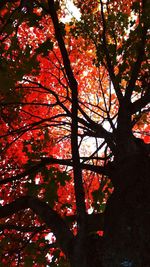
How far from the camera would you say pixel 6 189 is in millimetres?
8750

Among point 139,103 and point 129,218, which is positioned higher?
point 139,103

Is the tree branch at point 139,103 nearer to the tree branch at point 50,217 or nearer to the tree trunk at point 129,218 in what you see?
the tree trunk at point 129,218

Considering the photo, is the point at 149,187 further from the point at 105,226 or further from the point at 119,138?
the point at 119,138

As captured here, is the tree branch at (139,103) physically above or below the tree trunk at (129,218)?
above

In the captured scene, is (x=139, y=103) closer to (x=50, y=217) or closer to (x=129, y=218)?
(x=129, y=218)

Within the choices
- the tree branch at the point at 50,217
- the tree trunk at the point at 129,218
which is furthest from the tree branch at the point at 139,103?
the tree branch at the point at 50,217

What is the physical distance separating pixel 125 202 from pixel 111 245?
0.60m

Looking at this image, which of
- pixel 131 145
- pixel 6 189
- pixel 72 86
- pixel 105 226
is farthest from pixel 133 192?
pixel 6 189

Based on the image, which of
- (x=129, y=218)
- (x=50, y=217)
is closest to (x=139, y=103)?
(x=129, y=218)

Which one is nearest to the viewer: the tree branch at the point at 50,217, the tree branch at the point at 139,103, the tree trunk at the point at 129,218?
the tree trunk at the point at 129,218

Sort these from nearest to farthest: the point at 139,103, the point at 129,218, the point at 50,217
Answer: the point at 129,218 < the point at 50,217 < the point at 139,103

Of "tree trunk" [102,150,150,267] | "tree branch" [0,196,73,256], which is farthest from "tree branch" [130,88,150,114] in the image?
"tree branch" [0,196,73,256]

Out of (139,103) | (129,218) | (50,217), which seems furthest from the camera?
(139,103)

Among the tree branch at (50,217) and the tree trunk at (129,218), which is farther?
the tree branch at (50,217)
